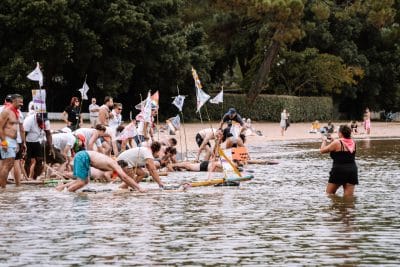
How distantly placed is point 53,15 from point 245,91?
24.9 m

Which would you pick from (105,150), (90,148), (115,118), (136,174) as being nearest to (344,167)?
(136,174)

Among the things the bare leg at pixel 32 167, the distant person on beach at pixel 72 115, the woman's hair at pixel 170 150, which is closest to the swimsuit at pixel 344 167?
the bare leg at pixel 32 167

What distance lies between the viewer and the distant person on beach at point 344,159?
17.3 meters

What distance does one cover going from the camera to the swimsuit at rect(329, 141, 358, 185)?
17.4 metres

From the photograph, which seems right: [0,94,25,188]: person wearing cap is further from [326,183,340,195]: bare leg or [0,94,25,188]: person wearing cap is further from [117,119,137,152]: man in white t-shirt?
[326,183,340,195]: bare leg

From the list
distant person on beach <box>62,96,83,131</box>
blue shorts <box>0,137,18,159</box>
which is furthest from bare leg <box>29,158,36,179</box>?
distant person on beach <box>62,96,83,131</box>

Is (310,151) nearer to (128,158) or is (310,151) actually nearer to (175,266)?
(128,158)

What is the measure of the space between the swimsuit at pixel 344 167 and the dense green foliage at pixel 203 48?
34.6m

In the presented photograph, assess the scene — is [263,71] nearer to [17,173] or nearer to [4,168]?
[17,173]

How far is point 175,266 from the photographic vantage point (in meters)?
10.4

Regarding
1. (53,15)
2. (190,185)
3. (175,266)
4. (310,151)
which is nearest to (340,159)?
(190,185)

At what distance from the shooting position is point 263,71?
66938 mm

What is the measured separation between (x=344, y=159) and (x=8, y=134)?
623cm

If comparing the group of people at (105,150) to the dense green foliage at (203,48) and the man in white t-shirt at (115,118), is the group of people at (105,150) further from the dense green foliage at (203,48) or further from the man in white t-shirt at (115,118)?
the dense green foliage at (203,48)
